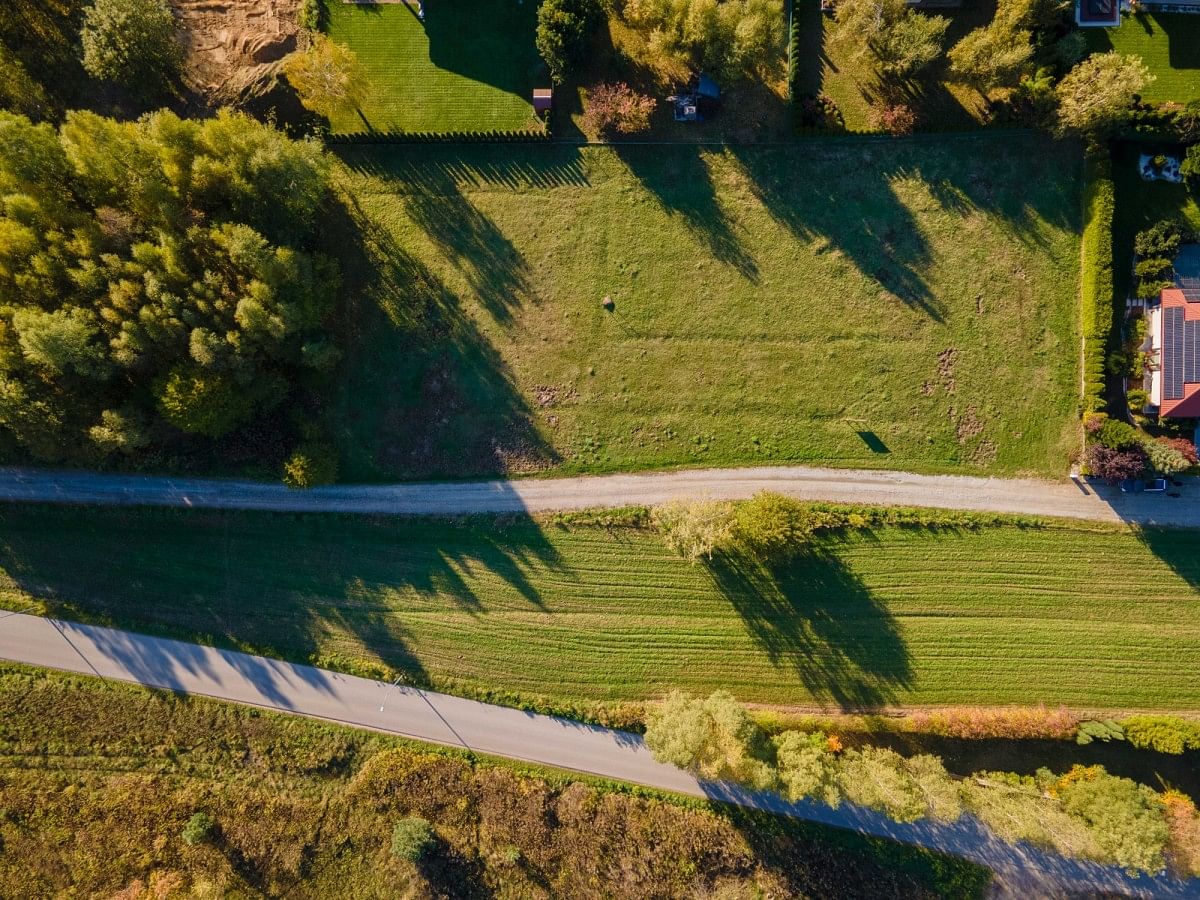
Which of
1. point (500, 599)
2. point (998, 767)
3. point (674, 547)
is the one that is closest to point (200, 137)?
point (500, 599)

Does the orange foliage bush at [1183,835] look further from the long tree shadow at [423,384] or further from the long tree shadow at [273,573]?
the long tree shadow at [423,384]

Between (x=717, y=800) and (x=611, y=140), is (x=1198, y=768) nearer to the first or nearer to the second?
(x=717, y=800)

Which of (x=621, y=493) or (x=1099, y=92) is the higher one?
(x=1099, y=92)

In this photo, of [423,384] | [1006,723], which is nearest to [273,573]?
[423,384]

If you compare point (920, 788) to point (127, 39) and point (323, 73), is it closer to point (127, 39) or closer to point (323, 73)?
point (323, 73)

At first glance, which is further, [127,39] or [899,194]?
[899,194]

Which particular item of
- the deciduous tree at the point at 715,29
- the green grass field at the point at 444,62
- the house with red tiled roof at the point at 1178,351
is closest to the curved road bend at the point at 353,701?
the house with red tiled roof at the point at 1178,351
